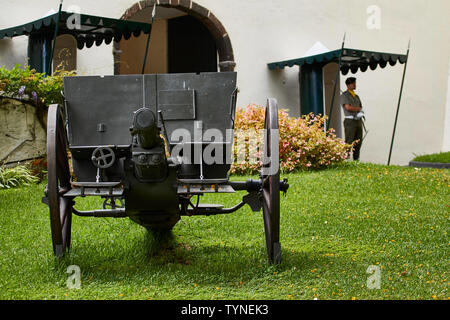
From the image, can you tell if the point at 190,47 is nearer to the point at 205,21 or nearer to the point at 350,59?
the point at 205,21

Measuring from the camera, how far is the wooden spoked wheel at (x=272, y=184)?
3.85 metres

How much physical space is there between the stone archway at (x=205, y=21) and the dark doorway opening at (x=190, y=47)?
81 cm

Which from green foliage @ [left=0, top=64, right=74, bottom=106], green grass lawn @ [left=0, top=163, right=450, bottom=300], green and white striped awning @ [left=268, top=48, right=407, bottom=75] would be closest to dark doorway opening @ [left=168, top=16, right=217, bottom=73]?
green and white striped awning @ [left=268, top=48, right=407, bottom=75]

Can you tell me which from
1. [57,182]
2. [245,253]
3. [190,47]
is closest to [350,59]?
[190,47]

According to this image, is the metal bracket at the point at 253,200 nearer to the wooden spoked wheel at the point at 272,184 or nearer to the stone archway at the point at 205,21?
the wooden spoked wheel at the point at 272,184

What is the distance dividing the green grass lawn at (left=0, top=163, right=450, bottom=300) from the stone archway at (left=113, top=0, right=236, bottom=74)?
5.23m

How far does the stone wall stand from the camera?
8.80 m

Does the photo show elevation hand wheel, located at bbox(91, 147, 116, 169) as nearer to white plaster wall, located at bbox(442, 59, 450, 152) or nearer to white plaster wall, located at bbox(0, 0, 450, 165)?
white plaster wall, located at bbox(0, 0, 450, 165)

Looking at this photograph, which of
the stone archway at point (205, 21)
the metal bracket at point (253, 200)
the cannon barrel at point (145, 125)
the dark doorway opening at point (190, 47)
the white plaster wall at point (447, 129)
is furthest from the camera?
the white plaster wall at point (447, 129)

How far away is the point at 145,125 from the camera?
3543mm

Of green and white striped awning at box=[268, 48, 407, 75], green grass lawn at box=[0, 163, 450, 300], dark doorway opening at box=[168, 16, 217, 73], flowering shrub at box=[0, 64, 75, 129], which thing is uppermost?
dark doorway opening at box=[168, 16, 217, 73]

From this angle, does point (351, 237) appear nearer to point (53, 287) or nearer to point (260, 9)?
point (53, 287)

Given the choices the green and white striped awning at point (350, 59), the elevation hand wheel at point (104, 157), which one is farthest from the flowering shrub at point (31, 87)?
the green and white striped awning at point (350, 59)

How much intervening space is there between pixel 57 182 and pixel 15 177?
495 centimetres
